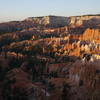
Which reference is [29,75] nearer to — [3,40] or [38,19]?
[3,40]

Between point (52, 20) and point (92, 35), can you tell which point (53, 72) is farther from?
point (52, 20)

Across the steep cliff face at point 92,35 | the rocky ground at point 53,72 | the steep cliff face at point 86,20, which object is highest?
the steep cliff face at point 86,20

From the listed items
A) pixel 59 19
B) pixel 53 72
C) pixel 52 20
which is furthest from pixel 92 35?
pixel 59 19

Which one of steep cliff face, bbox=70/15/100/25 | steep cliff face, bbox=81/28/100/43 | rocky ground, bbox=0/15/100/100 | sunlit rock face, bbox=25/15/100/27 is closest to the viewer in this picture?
rocky ground, bbox=0/15/100/100

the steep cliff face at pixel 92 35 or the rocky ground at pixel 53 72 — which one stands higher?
the steep cliff face at pixel 92 35

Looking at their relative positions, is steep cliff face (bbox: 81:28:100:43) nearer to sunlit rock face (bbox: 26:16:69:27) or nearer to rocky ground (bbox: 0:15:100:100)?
rocky ground (bbox: 0:15:100:100)

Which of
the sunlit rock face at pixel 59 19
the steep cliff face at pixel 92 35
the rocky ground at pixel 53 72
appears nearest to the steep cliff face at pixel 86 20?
the sunlit rock face at pixel 59 19

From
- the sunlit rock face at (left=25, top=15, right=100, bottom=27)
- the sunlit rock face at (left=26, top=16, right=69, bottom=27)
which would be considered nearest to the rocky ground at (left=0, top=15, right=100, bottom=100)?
the sunlit rock face at (left=25, top=15, right=100, bottom=27)

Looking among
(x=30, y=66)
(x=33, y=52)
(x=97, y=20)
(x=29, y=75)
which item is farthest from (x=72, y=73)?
(x=97, y=20)

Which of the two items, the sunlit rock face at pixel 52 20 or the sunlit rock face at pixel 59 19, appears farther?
the sunlit rock face at pixel 52 20

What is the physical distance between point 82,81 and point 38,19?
291ft

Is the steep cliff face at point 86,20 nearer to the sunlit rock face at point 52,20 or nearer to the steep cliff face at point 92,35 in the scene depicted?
the sunlit rock face at point 52,20

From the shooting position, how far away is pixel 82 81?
29.7 metres

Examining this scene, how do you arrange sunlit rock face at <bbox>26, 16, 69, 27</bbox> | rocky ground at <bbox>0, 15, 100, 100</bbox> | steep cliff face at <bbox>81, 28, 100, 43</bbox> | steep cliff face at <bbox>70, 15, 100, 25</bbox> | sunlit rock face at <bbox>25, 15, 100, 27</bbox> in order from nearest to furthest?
rocky ground at <bbox>0, 15, 100, 100</bbox> < steep cliff face at <bbox>81, 28, 100, 43</bbox> < steep cliff face at <bbox>70, 15, 100, 25</bbox> < sunlit rock face at <bbox>25, 15, 100, 27</bbox> < sunlit rock face at <bbox>26, 16, 69, 27</bbox>
